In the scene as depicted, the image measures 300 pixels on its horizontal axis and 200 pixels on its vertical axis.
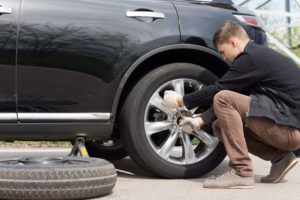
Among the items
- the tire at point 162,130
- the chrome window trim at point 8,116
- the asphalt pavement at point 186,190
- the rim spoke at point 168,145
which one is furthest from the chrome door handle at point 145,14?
the asphalt pavement at point 186,190

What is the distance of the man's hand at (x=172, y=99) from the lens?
3.38m

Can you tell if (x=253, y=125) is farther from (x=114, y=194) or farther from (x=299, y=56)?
(x=299, y=56)

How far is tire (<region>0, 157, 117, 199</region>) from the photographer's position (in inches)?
101

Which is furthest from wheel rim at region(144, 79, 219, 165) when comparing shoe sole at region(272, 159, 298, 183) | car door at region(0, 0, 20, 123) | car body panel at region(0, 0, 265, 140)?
car door at region(0, 0, 20, 123)

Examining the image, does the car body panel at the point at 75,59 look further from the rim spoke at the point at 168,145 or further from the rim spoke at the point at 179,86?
the rim spoke at the point at 168,145

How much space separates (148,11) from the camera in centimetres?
354

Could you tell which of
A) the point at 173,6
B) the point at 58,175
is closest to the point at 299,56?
the point at 173,6

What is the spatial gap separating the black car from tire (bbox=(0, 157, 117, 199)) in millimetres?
679

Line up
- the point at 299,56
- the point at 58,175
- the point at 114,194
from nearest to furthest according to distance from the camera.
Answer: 1. the point at 58,175
2. the point at 114,194
3. the point at 299,56

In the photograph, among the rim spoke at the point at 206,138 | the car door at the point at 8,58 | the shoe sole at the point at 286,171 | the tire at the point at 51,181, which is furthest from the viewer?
the rim spoke at the point at 206,138

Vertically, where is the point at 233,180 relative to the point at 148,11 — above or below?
below

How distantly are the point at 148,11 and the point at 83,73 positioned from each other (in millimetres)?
682

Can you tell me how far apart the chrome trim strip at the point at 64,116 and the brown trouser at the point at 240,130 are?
2.66 ft

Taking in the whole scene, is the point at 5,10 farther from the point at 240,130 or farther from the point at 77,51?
the point at 240,130
